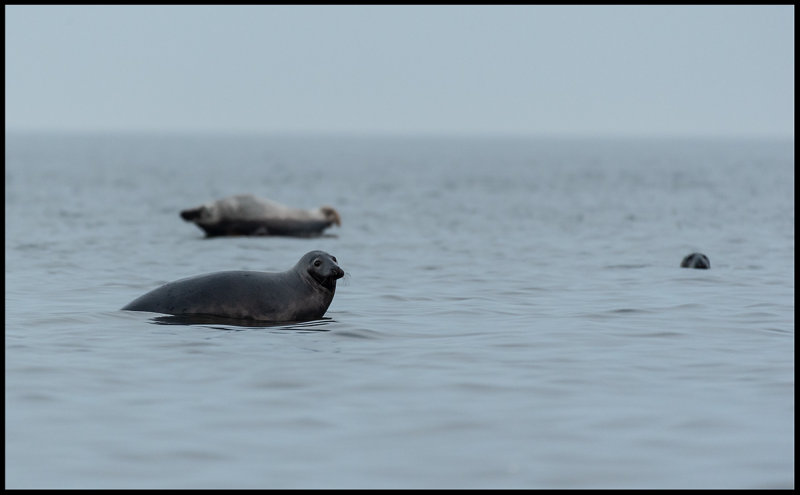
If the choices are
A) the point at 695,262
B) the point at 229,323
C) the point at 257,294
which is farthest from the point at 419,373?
the point at 695,262

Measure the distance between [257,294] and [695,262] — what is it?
28.2ft

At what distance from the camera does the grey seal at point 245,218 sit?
25.1m

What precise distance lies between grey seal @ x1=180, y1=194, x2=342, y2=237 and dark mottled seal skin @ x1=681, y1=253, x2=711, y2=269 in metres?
8.34

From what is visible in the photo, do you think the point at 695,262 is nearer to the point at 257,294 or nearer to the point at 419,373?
the point at 257,294

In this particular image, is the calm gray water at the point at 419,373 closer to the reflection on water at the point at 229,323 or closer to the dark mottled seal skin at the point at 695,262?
the reflection on water at the point at 229,323

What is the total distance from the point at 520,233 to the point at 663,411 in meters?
18.0

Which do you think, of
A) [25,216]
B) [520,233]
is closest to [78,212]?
[25,216]

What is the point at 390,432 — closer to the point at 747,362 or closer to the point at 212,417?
the point at 212,417

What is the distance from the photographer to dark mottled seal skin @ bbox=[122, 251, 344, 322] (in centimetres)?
1365

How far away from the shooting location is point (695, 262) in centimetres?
2002

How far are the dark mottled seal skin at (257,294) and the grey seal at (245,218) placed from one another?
35.2 feet

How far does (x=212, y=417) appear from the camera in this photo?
9117mm

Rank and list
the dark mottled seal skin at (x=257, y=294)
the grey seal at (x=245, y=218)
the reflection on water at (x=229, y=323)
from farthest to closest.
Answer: the grey seal at (x=245, y=218) → the dark mottled seal skin at (x=257, y=294) → the reflection on water at (x=229, y=323)

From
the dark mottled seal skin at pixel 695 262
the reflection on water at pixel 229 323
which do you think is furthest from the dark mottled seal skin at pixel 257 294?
the dark mottled seal skin at pixel 695 262
